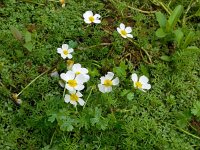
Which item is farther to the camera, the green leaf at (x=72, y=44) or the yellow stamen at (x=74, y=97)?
the green leaf at (x=72, y=44)

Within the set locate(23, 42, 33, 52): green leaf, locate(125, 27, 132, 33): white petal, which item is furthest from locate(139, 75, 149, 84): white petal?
locate(23, 42, 33, 52): green leaf

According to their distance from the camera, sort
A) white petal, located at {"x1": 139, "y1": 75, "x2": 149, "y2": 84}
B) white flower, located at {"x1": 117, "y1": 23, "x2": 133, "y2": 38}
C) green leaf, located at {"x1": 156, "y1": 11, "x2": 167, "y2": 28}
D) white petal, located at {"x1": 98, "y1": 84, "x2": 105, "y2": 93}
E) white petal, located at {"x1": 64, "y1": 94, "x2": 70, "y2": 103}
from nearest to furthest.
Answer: white petal, located at {"x1": 64, "y1": 94, "x2": 70, "y2": 103} < white petal, located at {"x1": 98, "y1": 84, "x2": 105, "y2": 93} < white petal, located at {"x1": 139, "y1": 75, "x2": 149, "y2": 84} < white flower, located at {"x1": 117, "y1": 23, "x2": 133, "y2": 38} < green leaf, located at {"x1": 156, "y1": 11, "x2": 167, "y2": 28}

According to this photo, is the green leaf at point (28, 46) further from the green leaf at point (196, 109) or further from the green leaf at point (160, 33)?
the green leaf at point (196, 109)

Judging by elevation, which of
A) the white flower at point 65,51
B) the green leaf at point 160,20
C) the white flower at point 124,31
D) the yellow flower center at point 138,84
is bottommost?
the yellow flower center at point 138,84

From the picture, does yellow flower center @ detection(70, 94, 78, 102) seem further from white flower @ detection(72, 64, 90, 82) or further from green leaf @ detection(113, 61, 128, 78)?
green leaf @ detection(113, 61, 128, 78)

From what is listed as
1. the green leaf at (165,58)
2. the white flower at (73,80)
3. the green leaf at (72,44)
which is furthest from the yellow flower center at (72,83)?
the green leaf at (165,58)

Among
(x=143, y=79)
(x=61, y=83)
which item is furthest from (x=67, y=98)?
(x=143, y=79)
